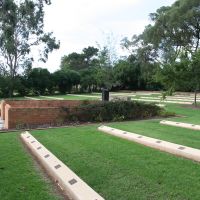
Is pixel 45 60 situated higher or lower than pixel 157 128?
higher

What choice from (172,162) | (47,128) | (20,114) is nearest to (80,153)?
(172,162)

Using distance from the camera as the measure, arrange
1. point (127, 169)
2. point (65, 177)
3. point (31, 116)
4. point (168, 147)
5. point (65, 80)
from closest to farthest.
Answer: point (65, 177), point (127, 169), point (168, 147), point (31, 116), point (65, 80)

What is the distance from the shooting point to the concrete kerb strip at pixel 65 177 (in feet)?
16.7

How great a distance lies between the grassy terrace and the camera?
206 inches

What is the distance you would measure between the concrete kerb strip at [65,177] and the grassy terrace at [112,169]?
0.55 ft

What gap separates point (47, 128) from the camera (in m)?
13.0

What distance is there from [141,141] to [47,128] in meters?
4.75

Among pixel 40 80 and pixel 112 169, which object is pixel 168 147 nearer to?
pixel 112 169

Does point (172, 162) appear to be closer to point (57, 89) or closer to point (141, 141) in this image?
point (141, 141)

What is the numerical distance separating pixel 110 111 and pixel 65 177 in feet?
29.5

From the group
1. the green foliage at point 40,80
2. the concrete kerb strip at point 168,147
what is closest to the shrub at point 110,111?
the concrete kerb strip at point 168,147

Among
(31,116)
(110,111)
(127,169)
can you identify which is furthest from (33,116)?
(127,169)

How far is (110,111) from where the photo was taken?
1489 centimetres

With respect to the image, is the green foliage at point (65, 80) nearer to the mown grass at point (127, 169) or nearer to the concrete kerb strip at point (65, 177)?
the mown grass at point (127, 169)
